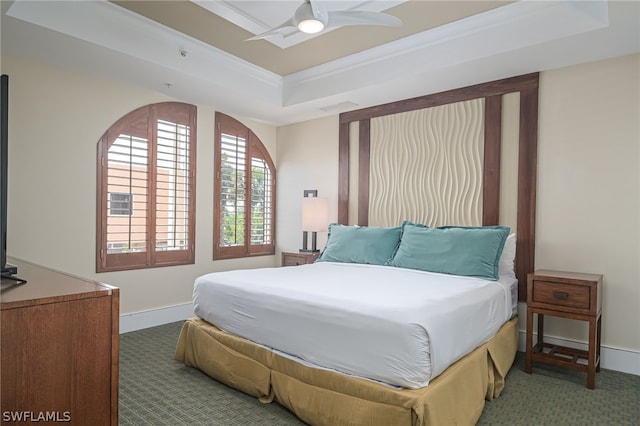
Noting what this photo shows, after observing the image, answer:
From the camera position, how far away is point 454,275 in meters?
3.08

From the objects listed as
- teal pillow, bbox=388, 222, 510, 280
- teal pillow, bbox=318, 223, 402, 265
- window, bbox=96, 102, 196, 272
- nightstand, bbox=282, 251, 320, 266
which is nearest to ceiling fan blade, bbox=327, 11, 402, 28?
teal pillow, bbox=388, 222, 510, 280

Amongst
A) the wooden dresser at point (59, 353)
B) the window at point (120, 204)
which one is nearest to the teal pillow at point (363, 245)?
the window at point (120, 204)

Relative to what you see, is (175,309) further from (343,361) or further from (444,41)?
(444,41)

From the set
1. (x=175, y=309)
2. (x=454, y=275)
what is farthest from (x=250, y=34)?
(x=175, y=309)

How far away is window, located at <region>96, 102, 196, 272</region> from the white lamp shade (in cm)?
134

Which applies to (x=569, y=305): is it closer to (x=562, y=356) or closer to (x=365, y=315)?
(x=562, y=356)

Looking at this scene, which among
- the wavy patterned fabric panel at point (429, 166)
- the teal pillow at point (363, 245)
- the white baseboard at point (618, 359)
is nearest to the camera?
the white baseboard at point (618, 359)

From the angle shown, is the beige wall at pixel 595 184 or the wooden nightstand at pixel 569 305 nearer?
the wooden nightstand at pixel 569 305

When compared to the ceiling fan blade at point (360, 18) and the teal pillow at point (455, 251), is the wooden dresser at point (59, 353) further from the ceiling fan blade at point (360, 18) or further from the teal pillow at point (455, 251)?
the teal pillow at point (455, 251)

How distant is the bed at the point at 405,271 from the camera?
1.93m

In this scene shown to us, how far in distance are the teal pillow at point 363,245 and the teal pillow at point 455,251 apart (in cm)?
16

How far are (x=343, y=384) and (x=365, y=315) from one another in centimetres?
38

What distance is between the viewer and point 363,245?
373cm

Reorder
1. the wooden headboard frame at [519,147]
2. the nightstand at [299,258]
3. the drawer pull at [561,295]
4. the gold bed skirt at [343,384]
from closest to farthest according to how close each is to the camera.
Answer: the gold bed skirt at [343,384], the drawer pull at [561,295], the wooden headboard frame at [519,147], the nightstand at [299,258]
